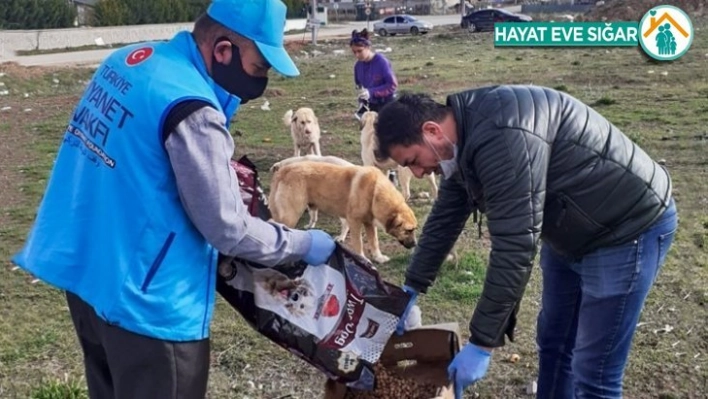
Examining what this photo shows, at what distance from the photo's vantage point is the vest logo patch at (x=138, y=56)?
239cm

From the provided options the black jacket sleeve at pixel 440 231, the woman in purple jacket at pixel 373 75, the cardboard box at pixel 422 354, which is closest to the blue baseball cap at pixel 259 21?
the black jacket sleeve at pixel 440 231

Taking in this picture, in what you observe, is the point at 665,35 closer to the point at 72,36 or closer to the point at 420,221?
the point at 420,221

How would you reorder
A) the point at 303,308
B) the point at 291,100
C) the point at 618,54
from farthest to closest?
the point at 618,54, the point at 291,100, the point at 303,308

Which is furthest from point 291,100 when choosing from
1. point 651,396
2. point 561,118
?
point 561,118

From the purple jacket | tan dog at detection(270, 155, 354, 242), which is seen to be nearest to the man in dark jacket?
tan dog at detection(270, 155, 354, 242)

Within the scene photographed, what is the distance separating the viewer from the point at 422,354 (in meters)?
3.38

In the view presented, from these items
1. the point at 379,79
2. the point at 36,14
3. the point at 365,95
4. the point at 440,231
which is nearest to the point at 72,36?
the point at 36,14

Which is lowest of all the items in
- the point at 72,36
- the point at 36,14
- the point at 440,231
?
the point at 72,36

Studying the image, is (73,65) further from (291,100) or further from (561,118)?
(561,118)

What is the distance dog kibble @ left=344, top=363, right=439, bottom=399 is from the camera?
10.9 feet

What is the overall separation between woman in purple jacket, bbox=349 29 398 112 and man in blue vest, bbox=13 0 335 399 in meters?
6.36

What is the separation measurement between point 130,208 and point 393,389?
1538 millimetres

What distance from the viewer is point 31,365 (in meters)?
4.80

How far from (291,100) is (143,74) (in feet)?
46.7
